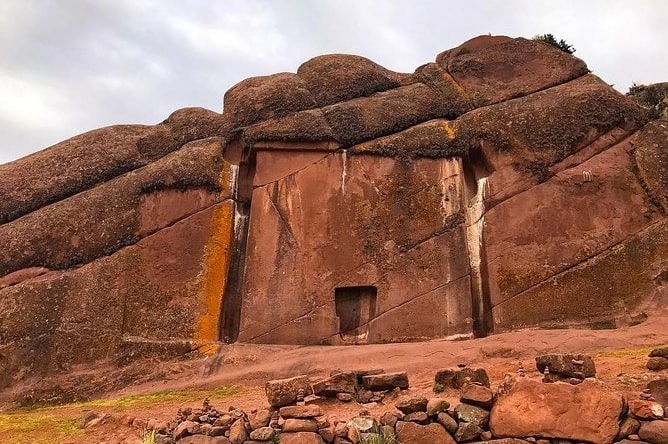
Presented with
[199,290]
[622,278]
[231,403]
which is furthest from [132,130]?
[622,278]

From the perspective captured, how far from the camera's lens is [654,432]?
7676mm

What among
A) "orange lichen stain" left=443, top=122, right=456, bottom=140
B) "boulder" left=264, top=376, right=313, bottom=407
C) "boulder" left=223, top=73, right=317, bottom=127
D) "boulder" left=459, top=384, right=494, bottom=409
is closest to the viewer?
"boulder" left=459, top=384, right=494, bottom=409

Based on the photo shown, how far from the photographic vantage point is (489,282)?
655 inches

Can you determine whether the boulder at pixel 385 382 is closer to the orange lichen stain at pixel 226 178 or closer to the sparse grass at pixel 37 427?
the sparse grass at pixel 37 427

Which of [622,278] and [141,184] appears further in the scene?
[141,184]

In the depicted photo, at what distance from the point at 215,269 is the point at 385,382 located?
8783 millimetres

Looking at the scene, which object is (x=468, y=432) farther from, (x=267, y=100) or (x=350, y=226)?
(x=267, y=100)

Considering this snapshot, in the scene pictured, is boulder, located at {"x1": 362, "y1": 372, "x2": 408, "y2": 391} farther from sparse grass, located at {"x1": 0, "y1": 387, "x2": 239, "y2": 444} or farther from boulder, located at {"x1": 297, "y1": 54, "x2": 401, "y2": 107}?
boulder, located at {"x1": 297, "y1": 54, "x2": 401, "y2": 107}

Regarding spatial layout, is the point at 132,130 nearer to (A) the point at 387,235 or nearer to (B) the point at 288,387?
(A) the point at 387,235

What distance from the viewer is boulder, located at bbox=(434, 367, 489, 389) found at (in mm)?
9414

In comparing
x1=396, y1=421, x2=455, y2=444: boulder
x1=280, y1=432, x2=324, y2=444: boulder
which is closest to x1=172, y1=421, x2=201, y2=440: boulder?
x1=280, y1=432, x2=324, y2=444: boulder

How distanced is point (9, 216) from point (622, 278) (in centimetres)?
1734

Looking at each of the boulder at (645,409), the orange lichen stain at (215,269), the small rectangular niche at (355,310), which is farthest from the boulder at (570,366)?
the orange lichen stain at (215,269)

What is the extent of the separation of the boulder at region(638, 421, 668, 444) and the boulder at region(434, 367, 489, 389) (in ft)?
7.12
